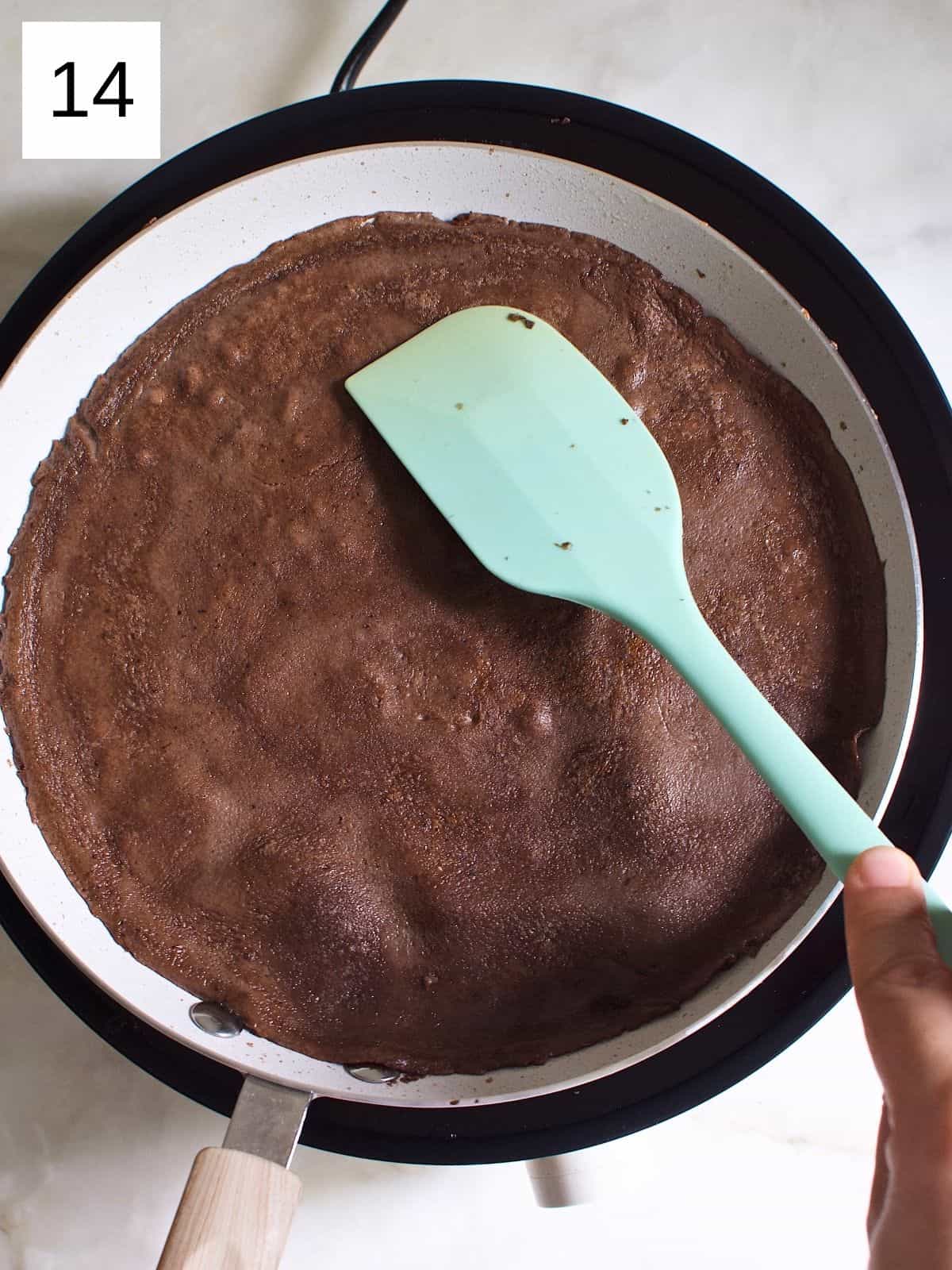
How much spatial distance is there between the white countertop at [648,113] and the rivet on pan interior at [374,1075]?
17cm

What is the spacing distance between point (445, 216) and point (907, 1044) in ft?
2.99

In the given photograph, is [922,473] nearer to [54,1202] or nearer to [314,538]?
[314,538]

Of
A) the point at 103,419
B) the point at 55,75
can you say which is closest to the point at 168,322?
the point at 103,419

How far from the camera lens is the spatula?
978 mm

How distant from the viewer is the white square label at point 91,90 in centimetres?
119

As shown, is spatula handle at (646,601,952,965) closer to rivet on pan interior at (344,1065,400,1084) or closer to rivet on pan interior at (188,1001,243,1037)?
rivet on pan interior at (344,1065,400,1084)

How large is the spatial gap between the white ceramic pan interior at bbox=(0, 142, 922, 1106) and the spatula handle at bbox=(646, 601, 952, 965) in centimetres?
14

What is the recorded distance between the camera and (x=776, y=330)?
105cm

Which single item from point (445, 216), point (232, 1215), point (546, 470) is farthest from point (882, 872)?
point (445, 216)

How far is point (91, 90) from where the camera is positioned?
1192mm

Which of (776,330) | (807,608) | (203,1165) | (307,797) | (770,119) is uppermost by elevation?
(770,119)

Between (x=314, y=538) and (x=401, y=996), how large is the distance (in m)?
0.50

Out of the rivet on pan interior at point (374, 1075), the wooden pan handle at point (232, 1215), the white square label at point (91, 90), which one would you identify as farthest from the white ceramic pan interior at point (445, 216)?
the white square label at point (91, 90)

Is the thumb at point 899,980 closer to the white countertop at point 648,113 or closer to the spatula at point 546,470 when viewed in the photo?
the spatula at point 546,470
